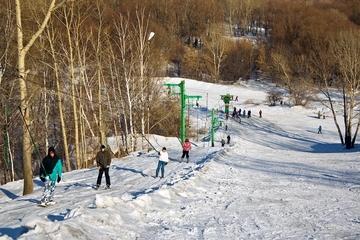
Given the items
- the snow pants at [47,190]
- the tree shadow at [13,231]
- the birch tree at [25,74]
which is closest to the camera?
the tree shadow at [13,231]

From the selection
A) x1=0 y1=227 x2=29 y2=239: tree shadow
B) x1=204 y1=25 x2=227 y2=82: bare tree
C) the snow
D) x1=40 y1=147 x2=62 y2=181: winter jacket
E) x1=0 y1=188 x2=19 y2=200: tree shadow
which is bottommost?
x1=0 y1=188 x2=19 y2=200: tree shadow

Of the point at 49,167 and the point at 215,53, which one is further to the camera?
the point at 215,53

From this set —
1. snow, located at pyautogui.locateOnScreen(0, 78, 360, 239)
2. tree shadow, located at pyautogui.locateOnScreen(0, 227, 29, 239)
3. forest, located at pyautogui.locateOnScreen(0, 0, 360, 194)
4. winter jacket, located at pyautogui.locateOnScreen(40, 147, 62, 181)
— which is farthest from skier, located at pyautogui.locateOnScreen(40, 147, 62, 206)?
forest, located at pyautogui.locateOnScreen(0, 0, 360, 194)

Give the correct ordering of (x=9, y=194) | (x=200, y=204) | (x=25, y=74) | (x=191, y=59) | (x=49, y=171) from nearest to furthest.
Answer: (x=49, y=171) → (x=200, y=204) → (x=25, y=74) → (x=9, y=194) → (x=191, y=59)

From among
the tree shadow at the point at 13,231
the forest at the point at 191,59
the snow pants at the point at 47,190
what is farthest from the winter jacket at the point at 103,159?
the forest at the point at 191,59

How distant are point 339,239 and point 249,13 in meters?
113

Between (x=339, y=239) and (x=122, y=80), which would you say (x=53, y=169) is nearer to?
(x=339, y=239)

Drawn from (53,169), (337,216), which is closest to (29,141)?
(53,169)

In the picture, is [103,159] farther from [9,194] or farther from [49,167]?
[9,194]

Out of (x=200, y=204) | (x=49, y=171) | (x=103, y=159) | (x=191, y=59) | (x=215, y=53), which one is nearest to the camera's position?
(x=49, y=171)

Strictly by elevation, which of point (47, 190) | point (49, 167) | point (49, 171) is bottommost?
point (47, 190)

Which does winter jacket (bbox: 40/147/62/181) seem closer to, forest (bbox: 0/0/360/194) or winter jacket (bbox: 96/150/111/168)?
winter jacket (bbox: 96/150/111/168)

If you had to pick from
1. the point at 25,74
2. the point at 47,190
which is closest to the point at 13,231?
the point at 47,190

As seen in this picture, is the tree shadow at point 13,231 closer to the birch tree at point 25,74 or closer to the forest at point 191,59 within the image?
the birch tree at point 25,74
